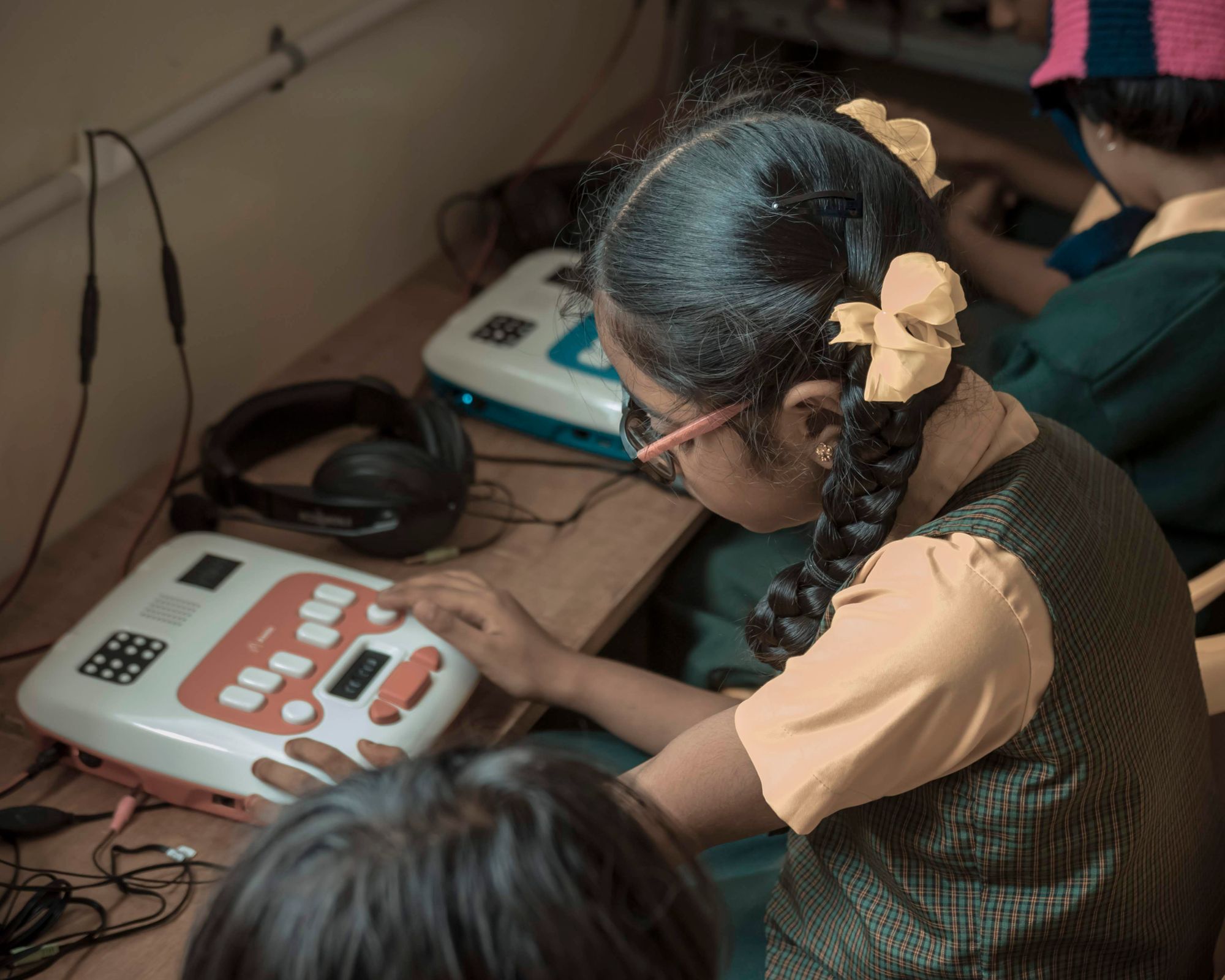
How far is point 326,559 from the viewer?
1.12 metres

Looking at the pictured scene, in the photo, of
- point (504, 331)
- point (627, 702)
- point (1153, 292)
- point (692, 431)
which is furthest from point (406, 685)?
point (1153, 292)

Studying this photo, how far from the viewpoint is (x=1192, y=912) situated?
84cm

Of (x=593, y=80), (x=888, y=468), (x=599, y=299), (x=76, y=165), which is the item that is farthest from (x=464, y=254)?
(x=888, y=468)

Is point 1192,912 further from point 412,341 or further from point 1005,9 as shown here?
point 1005,9

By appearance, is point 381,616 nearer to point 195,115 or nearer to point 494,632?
point 494,632

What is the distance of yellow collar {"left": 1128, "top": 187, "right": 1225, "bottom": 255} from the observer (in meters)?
1.19

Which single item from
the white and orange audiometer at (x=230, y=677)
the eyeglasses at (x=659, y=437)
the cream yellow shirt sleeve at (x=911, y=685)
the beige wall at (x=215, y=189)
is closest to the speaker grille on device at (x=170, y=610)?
the white and orange audiometer at (x=230, y=677)

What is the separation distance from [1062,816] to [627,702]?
369mm

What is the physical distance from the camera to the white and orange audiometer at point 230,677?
0.87 metres

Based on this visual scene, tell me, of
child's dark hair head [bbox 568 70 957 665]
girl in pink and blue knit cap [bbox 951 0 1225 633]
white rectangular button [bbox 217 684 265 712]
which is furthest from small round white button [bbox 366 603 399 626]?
girl in pink and blue knit cap [bbox 951 0 1225 633]

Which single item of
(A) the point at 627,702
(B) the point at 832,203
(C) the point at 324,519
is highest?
(B) the point at 832,203

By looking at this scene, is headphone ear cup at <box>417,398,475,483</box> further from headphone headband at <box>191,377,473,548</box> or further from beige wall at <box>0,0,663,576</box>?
beige wall at <box>0,0,663,576</box>

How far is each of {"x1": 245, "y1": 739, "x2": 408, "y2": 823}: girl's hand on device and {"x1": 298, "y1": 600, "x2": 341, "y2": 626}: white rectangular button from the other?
0.14m

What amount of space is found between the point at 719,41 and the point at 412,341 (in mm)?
907
